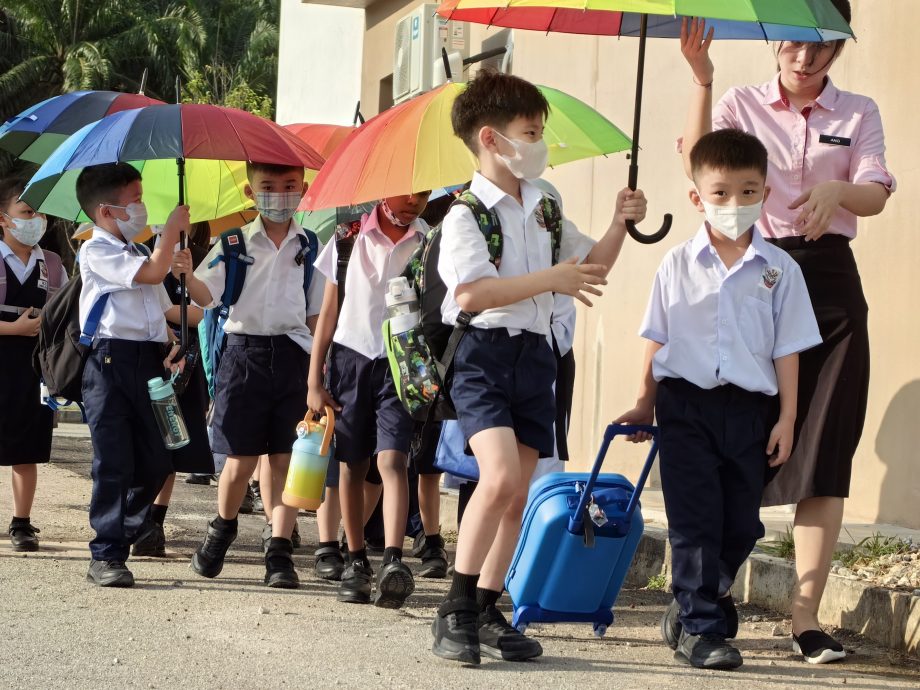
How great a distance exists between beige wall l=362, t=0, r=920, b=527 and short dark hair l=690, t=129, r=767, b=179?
2651 mm

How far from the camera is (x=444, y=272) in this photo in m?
4.80

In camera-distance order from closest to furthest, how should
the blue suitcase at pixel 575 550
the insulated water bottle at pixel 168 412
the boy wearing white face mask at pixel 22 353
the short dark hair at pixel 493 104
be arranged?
the short dark hair at pixel 493 104 < the blue suitcase at pixel 575 550 < the insulated water bottle at pixel 168 412 < the boy wearing white face mask at pixel 22 353

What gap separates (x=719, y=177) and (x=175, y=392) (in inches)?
111

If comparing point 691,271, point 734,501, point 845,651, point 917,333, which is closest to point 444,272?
point 691,271

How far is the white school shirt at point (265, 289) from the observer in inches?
260

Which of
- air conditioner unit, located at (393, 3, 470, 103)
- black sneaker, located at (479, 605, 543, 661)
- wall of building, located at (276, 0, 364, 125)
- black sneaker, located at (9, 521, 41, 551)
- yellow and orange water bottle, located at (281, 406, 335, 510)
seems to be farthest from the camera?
wall of building, located at (276, 0, 364, 125)

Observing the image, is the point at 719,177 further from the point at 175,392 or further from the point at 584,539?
the point at 175,392

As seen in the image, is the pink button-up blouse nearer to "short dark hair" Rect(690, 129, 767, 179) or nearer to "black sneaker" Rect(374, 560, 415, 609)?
"short dark hair" Rect(690, 129, 767, 179)

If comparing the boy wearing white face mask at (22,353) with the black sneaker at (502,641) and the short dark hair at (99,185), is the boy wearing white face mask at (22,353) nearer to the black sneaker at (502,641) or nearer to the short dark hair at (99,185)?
the short dark hair at (99,185)

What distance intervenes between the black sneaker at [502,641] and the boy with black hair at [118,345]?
1881 mm

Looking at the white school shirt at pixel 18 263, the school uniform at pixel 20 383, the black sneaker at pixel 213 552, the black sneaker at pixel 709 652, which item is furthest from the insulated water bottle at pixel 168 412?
the black sneaker at pixel 709 652

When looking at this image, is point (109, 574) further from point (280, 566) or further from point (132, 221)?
point (132, 221)

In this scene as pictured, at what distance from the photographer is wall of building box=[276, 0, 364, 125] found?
1703 centimetres

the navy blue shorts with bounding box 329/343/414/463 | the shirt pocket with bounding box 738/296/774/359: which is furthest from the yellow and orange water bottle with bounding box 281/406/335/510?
the shirt pocket with bounding box 738/296/774/359
